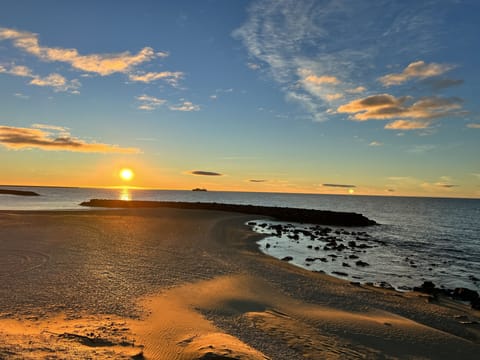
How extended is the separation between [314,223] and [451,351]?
137 feet

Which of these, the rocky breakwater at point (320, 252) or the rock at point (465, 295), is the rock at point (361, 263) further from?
the rock at point (465, 295)

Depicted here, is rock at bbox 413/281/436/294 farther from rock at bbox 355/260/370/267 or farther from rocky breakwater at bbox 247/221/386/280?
rock at bbox 355/260/370/267

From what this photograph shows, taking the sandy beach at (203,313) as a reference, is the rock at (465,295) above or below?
below

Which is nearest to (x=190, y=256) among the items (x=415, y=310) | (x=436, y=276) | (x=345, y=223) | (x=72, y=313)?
(x=72, y=313)

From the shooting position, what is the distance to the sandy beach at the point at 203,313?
7648mm

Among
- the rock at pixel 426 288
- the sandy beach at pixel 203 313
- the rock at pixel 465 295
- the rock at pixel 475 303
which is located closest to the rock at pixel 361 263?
the rock at pixel 426 288

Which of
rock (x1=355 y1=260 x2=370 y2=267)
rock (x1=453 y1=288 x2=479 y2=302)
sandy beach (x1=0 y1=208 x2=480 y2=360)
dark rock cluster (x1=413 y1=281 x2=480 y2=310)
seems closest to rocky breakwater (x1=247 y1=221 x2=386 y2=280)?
rock (x1=355 y1=260 x2=370 y2=267)

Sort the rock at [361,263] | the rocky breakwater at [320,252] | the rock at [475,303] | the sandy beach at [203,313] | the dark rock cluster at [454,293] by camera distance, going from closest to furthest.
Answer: the sandy beach at [203,313]
the rock at [475,303]
the dark rock cluster at [454,293]
the rocky breakwater at [320,252]
the rock at [361,263]

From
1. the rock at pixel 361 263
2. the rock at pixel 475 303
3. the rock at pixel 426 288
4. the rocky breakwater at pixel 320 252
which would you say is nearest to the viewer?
the rock at pixel 475 303

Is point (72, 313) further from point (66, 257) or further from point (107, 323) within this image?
point (66, 257)

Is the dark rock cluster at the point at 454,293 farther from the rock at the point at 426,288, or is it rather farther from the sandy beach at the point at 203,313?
the sandy beach at the point at 203,313

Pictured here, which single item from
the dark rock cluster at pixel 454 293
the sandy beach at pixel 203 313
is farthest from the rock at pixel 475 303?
the sandy beach at pixel 203 313

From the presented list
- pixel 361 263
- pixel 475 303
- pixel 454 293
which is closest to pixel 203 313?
pixel 475 303

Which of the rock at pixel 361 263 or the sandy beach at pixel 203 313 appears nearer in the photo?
the sandy beach at pixel 203 313
